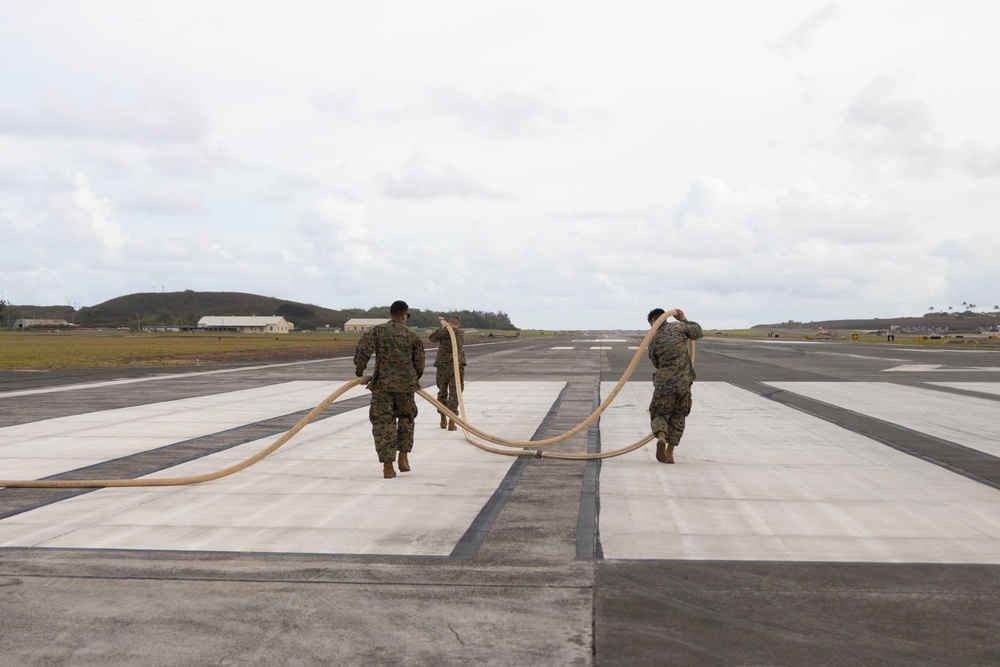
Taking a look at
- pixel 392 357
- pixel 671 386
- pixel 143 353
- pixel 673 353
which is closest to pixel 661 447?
pixel 671 386

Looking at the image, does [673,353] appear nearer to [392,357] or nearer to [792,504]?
[792,504]

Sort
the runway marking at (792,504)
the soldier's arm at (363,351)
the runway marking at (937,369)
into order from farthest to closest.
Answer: the runway marking at (937,369)
the soldier's arm at (363,351)
the runway marking at (792,504)

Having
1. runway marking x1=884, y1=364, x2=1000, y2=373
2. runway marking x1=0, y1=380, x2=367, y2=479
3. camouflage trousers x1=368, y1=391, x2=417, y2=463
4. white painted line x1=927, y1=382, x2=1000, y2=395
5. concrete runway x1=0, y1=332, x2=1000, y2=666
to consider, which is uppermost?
camouflage trousers x1=368, y1=391, x2=417, y2=463

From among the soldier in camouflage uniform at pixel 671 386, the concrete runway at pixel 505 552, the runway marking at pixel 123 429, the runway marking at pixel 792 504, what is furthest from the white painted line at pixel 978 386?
the runway marking at pixel 123 429

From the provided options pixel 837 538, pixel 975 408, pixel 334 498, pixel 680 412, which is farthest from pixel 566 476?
pixel 975 408

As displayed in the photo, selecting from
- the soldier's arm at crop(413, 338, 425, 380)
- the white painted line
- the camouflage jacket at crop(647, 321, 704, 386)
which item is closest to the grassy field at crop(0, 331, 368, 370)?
the soldier's arm at crop(413, 338, 425, 380)

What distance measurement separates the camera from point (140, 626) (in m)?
4.45

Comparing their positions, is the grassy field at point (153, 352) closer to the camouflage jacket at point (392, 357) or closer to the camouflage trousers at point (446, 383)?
the camouflage trousers at point (446, 383)

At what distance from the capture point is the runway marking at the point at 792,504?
611cm

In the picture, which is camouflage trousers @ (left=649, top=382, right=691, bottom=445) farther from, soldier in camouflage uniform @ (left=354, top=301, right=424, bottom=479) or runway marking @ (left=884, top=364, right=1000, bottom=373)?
runway marking @ (left=884, top=364, right=1000, bottom=373)

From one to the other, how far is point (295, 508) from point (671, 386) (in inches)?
196

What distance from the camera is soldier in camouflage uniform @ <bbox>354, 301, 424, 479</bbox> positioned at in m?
8.90

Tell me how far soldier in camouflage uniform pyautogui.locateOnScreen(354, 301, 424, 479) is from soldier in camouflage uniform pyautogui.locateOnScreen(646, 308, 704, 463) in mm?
3115

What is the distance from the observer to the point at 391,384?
29.2ft
